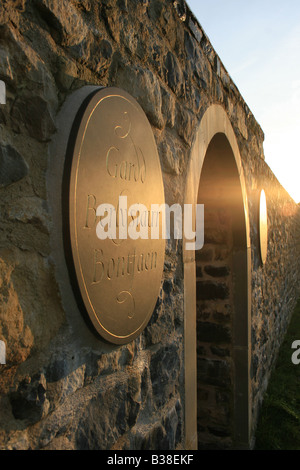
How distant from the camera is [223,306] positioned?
330 centimetres

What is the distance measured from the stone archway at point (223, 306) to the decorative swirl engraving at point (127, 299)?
2065 millimetres

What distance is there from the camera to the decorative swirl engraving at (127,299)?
106 cm

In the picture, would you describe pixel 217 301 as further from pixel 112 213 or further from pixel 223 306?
pixel 112 213

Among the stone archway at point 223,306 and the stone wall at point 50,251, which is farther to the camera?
the stone archway at point 223,306

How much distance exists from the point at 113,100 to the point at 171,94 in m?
0.63

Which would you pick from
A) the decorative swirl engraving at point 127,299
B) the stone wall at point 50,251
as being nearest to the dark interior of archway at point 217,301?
the stone wall at point 50,251

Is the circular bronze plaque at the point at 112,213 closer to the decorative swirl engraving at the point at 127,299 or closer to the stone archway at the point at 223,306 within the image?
the decorative swirl engraving at the point at 127,299

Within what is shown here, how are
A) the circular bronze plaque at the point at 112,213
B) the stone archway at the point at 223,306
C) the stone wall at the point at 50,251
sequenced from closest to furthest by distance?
the stone wall at the point at 50,251, the circular bronze plaque at the point at 112,213, the stone archway at the point at 223,306

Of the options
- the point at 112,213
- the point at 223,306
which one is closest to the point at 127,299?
the point at 112,213

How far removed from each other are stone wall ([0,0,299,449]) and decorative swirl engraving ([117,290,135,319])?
0.39 ft

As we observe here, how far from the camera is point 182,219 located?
1678 mm

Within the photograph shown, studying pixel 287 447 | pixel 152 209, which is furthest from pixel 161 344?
pixel 287 447

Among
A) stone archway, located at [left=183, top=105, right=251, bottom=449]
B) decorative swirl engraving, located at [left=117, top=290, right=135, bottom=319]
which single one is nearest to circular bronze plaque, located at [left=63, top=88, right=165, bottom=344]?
decorative swirl engraving, located at [left=117, top=290, right=135, bottom=319]

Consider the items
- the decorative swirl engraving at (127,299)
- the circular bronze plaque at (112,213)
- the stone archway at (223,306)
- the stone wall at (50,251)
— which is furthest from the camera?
the stone archway at (223,306)
